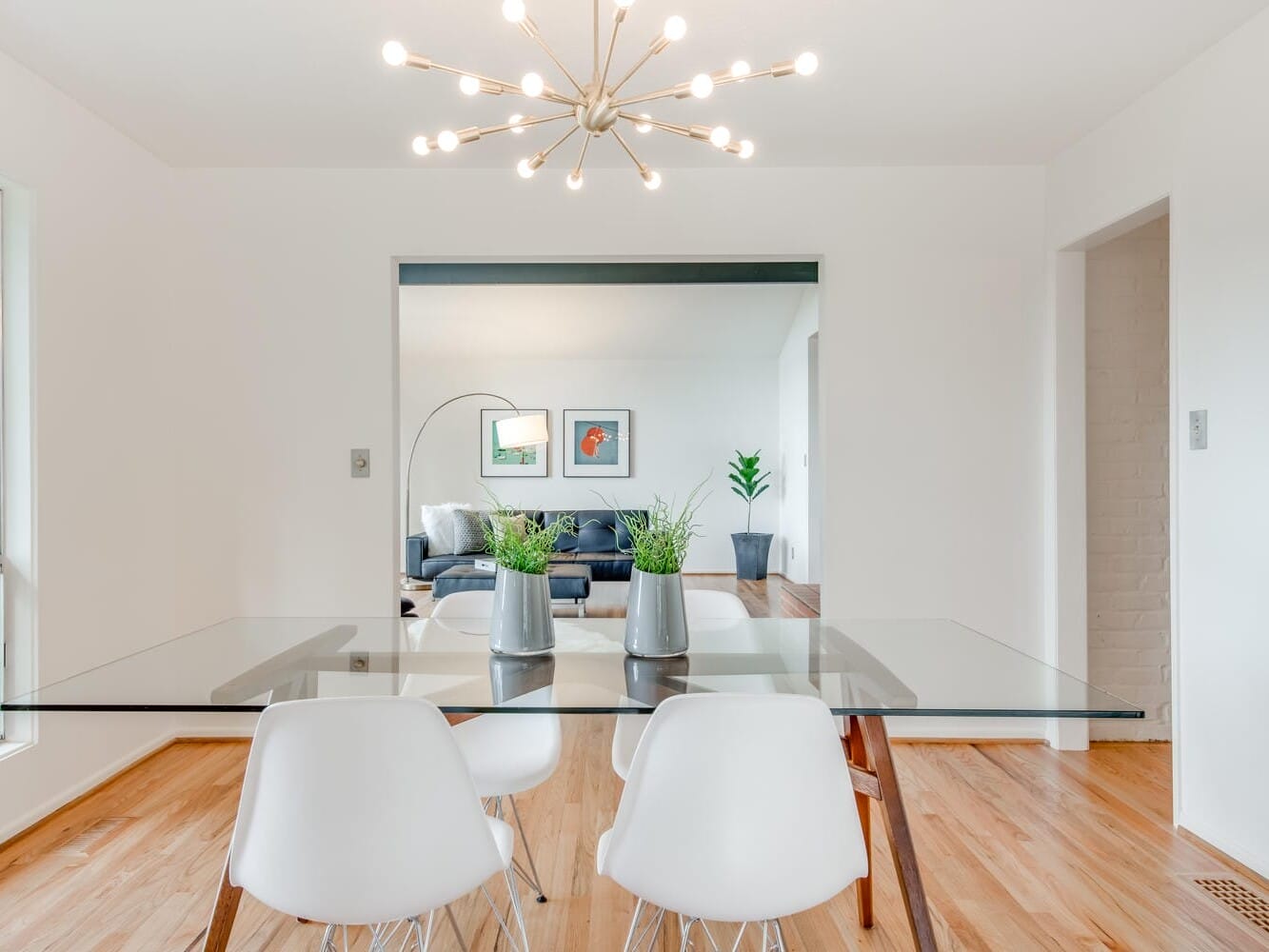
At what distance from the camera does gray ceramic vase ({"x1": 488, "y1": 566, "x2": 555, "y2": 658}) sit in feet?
6.10

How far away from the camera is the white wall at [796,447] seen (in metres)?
7.44

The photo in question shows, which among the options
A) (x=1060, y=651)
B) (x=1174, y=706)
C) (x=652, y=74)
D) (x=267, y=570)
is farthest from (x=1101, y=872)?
(x=267, y=570)

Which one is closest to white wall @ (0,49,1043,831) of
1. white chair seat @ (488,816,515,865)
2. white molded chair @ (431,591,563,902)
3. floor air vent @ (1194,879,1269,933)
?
white molded chair @ (431,591,563,902)

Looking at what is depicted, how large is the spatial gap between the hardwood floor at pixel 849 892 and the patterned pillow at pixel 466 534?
3.74m

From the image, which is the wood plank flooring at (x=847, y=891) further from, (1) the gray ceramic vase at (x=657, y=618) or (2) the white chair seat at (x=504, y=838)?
(1) the gray ceramic vase at (x=657, y=618)

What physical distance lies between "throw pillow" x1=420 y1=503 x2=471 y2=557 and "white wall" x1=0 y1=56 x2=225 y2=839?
3547mm

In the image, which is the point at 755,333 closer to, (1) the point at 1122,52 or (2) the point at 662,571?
(1) the point at 1122,52

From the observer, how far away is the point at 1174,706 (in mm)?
2631

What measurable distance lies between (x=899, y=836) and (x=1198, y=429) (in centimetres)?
170

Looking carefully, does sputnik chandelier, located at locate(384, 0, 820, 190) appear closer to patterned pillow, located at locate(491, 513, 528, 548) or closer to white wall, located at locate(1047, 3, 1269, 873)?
patterned pillow, located at locate(491, 513, 528, 548)

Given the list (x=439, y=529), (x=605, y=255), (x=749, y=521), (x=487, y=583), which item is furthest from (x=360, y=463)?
(x=749, y=521)

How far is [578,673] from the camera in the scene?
1696 millimetres

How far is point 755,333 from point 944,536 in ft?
16.1

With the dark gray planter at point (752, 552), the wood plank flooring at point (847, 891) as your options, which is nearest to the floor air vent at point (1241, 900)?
the wood plank flooring at point (847, 891)
